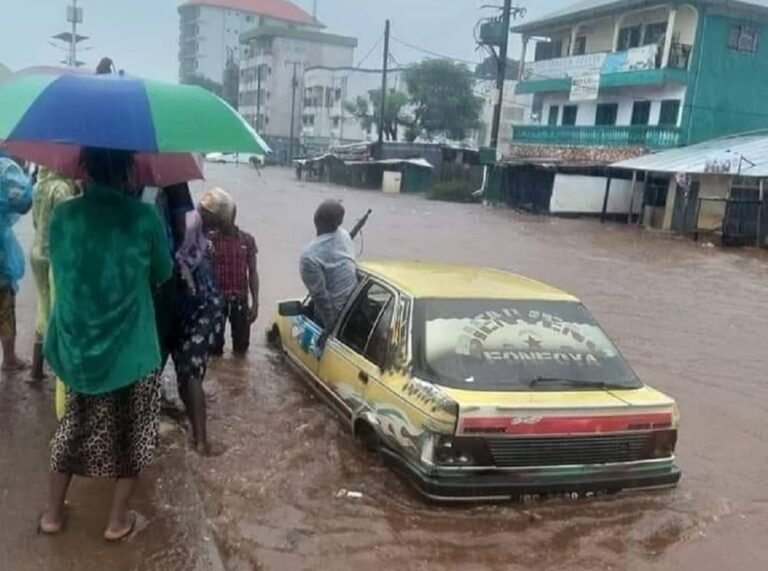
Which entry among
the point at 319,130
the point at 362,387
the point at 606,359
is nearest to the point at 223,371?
the point at 362,387

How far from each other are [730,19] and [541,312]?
106 feet

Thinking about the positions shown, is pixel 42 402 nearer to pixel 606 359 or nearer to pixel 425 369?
pixel 425 369

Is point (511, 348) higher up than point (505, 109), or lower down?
lower down

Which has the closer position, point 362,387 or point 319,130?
point 362,387

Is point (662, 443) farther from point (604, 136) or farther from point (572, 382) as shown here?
point (604, 136)

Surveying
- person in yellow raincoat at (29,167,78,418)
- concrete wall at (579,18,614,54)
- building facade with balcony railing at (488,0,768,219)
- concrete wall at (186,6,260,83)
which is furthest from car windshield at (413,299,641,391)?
concrete wall at (186,6,260,83)

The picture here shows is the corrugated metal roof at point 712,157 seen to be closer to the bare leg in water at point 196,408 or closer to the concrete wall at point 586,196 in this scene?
the concrete wall at point 586,196

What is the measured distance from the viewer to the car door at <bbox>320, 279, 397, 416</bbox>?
4938 mm

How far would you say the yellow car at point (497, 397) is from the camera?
4.11m

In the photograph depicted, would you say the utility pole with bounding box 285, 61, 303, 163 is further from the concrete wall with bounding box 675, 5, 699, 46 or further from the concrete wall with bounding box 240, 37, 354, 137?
the concrete wall with bounding box 675, 5, 699, 46

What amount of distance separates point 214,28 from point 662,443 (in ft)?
429

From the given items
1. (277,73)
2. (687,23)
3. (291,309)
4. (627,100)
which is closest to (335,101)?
(277,73)

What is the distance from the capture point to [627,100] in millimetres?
34188

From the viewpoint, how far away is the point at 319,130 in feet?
278
